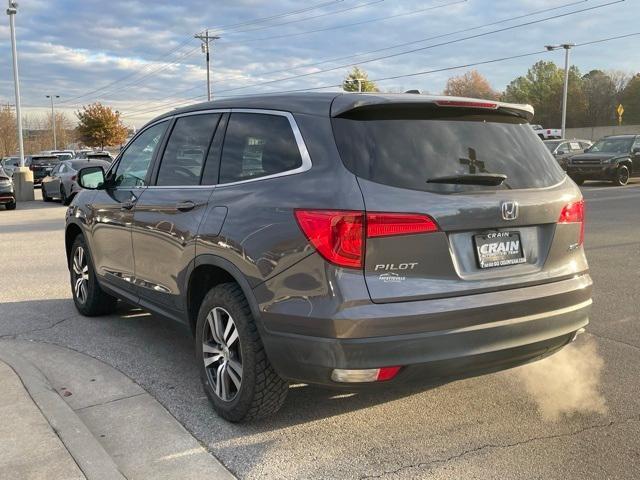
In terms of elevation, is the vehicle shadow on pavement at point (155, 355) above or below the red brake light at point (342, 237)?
below

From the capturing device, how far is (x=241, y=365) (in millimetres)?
3412

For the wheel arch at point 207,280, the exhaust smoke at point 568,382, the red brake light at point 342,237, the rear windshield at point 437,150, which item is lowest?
the exhaust smoke at point 568,382

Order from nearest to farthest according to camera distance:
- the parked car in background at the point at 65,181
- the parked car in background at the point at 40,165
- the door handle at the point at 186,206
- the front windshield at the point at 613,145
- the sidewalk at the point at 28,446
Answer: the sidewalk at the point at 28,446, the door handle at the point at 186,206, the parked car in background at the point at 65,181, the front windshield at the point at 613,145, the parked car in background at the point at 40,165

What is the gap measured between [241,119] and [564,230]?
6.65ft

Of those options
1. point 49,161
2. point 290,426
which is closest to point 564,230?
point 290,426

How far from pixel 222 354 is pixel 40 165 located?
108 feet

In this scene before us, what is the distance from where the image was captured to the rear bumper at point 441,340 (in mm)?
2863

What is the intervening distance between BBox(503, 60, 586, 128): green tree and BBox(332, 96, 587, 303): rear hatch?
302 ft

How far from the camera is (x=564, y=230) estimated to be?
3.46m

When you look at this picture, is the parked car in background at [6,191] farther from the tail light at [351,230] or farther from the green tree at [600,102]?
the green tree at [600,102]

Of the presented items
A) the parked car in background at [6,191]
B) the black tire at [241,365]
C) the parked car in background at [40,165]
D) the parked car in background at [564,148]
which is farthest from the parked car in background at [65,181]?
the parked car in background at [564,148]

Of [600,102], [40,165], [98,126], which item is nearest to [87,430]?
[40,165]

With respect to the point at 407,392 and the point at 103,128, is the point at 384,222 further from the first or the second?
the point at 103,128

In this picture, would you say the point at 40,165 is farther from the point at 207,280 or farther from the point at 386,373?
the point at 386,373
